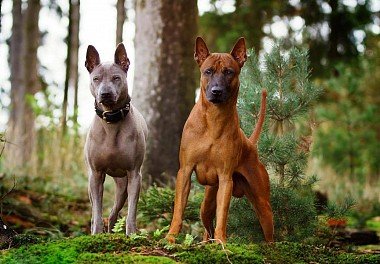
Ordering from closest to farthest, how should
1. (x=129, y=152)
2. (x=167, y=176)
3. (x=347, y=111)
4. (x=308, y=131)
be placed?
(x=129, y=152), (x=308, y=131), (x=167, y=176), (x=347, y=111)

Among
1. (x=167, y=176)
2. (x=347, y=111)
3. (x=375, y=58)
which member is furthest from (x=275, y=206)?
(x=375, y=58)

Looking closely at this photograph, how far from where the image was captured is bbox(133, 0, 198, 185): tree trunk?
7719mm

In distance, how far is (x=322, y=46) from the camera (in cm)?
1411

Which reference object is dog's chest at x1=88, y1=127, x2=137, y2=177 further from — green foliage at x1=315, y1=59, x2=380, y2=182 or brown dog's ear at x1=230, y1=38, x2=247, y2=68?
green foliage at x1=315, y1=59, x2=380, y2=182

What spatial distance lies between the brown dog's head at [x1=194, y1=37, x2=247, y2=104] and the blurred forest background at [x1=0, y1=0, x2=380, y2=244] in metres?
1.77

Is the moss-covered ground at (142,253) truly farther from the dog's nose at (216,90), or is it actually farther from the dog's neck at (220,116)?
the dog's nose at (216,90)

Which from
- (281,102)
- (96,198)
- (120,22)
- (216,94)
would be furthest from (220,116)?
(120,22)

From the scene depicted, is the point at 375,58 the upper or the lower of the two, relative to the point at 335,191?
upper

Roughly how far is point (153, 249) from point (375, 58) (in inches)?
595

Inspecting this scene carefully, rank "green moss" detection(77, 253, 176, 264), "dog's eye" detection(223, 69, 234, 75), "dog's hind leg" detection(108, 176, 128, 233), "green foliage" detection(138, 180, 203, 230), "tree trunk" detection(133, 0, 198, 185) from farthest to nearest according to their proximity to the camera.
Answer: "tree trunk" detection(133, 0, 198, 185) → "green foliage" detection(138, 180, 203, 230) → "dog's hind leg" detection(108, 176, 128, 233) → "dog's eye" detection(223, 69, 234, 75) → "green moss" detection(77, 253, 176, 264)

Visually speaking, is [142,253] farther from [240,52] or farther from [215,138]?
[240,52]

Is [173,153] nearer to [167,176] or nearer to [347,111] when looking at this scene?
[167,176]

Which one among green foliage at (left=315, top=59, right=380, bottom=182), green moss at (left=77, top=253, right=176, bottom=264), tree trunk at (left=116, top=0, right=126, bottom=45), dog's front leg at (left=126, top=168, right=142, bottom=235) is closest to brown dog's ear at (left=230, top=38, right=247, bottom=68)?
dog's front leg at (left=126, top=168, right=142, bottom=235)

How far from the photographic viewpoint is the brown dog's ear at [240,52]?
14.1 feet
